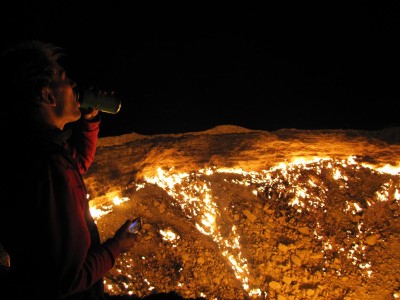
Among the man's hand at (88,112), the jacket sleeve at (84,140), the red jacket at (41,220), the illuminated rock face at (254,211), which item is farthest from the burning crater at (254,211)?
the red jacket at (41,220)

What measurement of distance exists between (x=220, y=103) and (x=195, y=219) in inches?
46.8

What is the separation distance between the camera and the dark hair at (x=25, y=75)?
1241mm

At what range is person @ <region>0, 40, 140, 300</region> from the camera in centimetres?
104

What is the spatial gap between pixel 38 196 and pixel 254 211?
226 cm

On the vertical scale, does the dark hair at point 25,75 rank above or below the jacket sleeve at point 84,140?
above

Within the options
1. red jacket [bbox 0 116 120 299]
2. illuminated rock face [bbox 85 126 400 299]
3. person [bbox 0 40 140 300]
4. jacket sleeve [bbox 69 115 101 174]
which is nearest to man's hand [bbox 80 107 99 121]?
jacket sleeve [bbox 69 115 101 174]

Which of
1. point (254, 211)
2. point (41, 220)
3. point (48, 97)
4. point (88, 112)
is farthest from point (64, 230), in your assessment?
point (254, 211)

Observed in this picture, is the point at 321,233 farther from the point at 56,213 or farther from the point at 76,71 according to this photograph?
the point at 76,71

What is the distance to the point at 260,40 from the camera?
8.35 ft

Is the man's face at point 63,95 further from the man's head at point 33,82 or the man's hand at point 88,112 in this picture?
the man's hand at point 88,112

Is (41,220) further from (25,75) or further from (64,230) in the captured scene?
(25,75)

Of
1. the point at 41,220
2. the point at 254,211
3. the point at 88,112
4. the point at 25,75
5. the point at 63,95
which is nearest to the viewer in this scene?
the point at 41,220

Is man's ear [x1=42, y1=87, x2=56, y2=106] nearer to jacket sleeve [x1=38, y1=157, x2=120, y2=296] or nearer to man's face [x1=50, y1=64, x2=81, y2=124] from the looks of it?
man's face [x1=50, y1=64, x2=81, y2=124]

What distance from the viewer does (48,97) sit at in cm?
133
